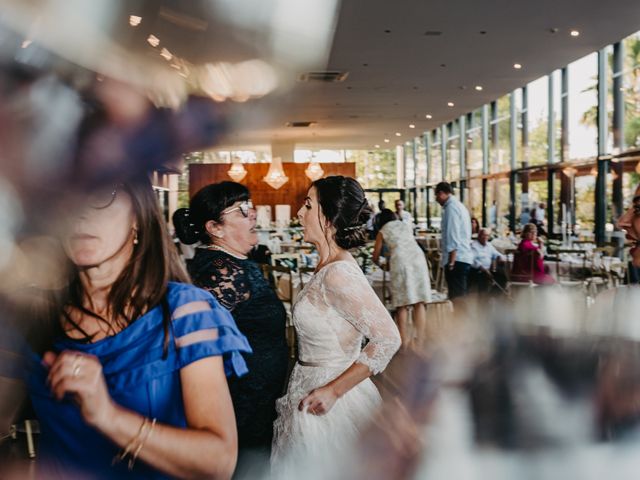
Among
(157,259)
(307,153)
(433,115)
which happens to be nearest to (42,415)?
(157,259)

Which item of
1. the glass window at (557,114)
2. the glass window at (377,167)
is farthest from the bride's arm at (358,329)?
the glass window at (377,167)

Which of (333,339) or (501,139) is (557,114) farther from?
(333,339)

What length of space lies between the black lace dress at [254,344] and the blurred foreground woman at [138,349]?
2.89 feet

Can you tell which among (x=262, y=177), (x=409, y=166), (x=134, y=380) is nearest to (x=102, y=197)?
(x=134, y=380)

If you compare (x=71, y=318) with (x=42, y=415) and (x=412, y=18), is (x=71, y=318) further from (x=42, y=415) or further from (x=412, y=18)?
(x=412, y=18)

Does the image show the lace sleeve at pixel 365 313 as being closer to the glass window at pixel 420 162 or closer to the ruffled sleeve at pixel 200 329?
the ruffled sleeve at pixel 200 329

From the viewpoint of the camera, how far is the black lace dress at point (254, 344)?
5.78ft

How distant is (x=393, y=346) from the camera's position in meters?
1.71

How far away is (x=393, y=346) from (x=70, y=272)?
99cm

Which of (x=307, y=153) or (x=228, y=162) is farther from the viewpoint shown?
(x=307, y=153)

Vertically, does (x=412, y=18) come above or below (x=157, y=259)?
above

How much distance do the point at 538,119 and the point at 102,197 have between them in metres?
11.5

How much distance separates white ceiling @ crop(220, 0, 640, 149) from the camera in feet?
20.9

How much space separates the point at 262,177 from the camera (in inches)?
667
